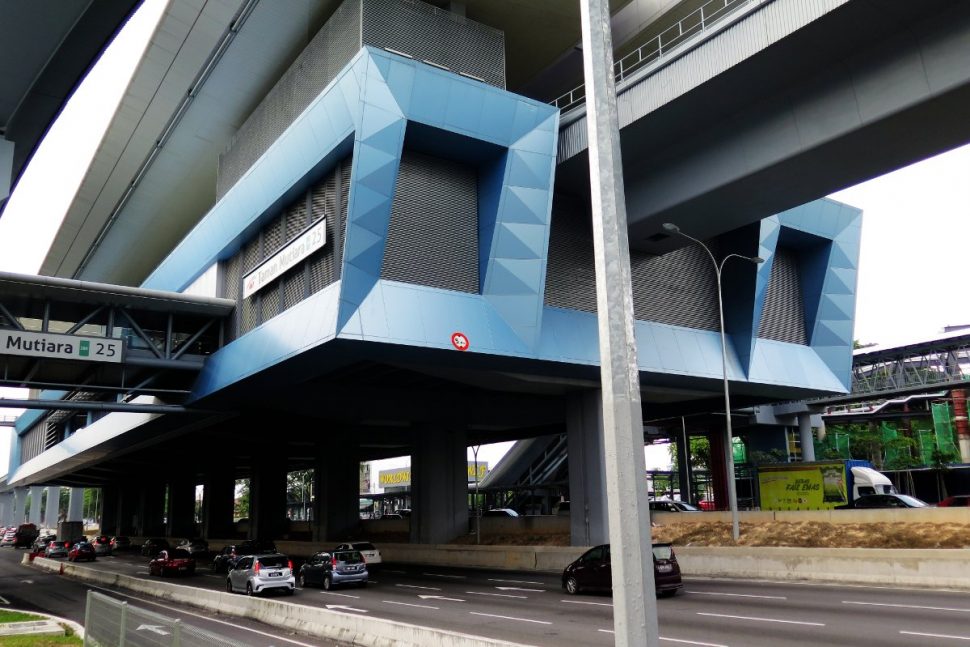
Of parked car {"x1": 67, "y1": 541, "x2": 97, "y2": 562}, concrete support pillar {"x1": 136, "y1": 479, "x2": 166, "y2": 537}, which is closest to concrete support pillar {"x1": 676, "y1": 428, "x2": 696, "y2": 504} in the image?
parked car {"x1": 67, "y1": 541, "x2": 97, "y2": 562}

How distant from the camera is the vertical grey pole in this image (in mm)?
6281

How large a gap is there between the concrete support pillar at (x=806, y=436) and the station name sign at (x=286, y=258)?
50677 mm

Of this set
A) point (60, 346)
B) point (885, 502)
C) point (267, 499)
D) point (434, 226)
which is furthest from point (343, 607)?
point (267, 499)

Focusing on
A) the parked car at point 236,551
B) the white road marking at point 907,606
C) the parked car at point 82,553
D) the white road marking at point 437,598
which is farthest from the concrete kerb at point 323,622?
the parked car at point 82,553

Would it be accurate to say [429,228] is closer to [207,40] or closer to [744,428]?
[207,40]

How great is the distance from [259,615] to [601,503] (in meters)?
17.7

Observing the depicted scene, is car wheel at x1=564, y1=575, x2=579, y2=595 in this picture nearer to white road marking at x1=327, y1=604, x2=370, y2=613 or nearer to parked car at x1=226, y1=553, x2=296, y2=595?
white road marking at x1=327, y1=604, x2=370, y2=613

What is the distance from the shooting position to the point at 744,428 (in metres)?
71.7

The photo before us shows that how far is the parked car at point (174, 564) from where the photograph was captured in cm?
3922

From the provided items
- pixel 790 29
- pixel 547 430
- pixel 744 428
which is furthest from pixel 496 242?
pixel 744 428

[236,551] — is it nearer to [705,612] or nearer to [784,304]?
[705,612]

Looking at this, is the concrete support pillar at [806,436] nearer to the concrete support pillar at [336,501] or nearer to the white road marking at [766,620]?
the concrete support pillar at [336,501]

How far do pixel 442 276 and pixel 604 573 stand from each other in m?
12.4

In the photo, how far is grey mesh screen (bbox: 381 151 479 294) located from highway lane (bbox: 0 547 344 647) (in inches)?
505
